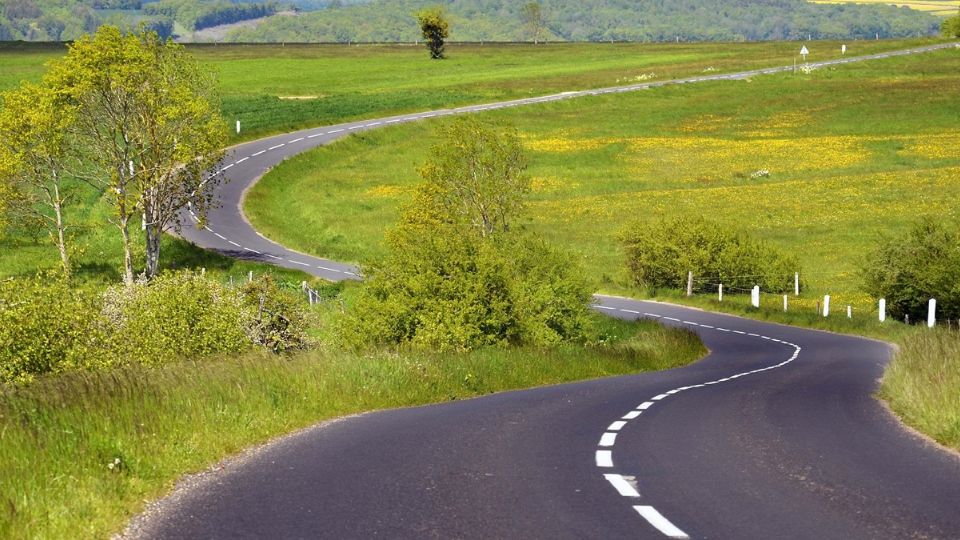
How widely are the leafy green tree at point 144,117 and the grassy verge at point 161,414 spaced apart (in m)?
34.0

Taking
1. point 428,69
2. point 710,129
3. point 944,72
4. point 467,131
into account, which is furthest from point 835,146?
point 428,69

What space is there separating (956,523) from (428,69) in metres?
157

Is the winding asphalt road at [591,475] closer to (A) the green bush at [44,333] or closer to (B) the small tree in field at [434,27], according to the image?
(A) the green bush at [44,333]

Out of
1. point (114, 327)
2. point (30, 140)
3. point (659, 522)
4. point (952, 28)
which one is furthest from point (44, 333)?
point (952, 28)

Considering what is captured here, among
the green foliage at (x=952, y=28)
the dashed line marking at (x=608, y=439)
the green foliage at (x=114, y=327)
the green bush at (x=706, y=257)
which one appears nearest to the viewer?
the dashed line marking at (x=608, y=439)

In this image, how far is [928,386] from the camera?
16.6 metres

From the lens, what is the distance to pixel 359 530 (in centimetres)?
891

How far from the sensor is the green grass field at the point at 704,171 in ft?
233

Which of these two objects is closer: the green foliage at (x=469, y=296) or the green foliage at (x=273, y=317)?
the green foliage at (x=469, y=296)

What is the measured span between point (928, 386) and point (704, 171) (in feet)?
249

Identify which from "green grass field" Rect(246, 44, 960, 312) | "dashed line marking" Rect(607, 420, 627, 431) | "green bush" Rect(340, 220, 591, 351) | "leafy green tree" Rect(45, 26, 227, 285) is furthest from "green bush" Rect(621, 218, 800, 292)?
"dashed line marking" Rect(607, 420, 627, 431)

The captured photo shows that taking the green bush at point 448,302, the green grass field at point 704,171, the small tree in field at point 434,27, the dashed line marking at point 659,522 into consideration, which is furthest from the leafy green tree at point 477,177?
the small tree in field at point 434,27

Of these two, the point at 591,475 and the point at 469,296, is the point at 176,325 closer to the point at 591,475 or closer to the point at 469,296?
the point at 469,296

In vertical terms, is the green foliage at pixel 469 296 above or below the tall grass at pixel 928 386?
below
